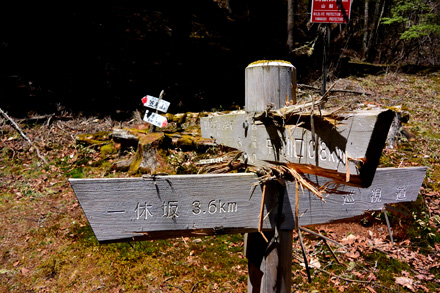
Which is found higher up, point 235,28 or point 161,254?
point 235,28

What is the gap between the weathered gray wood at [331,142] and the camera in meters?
0.66

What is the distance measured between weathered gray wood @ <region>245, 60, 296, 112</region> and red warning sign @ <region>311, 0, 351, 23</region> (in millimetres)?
3585

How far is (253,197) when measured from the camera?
4.03ft

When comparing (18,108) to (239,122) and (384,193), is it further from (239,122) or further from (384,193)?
(384,193)

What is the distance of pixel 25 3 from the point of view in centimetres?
768

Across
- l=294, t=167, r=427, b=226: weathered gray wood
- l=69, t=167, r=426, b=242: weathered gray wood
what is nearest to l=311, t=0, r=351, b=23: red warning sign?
l=294, t=167, r=427, b=226: weathered gray wood

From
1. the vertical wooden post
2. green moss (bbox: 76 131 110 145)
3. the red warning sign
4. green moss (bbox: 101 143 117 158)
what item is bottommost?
green moss (bbox: 101 143 117 158)

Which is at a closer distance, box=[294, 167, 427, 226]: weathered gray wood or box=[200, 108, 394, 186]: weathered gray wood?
box=[200, 108, 394, 186]: weathered gray wood

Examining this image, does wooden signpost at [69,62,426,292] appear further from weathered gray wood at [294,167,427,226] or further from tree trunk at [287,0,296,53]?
tree trunk at [287,0,296,53]

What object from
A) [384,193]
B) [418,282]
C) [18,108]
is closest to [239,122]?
[384,193]

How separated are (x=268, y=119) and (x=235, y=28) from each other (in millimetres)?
12603

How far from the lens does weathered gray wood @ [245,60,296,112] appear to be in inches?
46.3

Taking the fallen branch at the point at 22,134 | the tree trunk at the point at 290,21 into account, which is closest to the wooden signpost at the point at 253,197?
the fallen branch at the point at 22,134

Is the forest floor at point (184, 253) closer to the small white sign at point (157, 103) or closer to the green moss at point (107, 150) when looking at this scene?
the green moss at point (107, 150)
